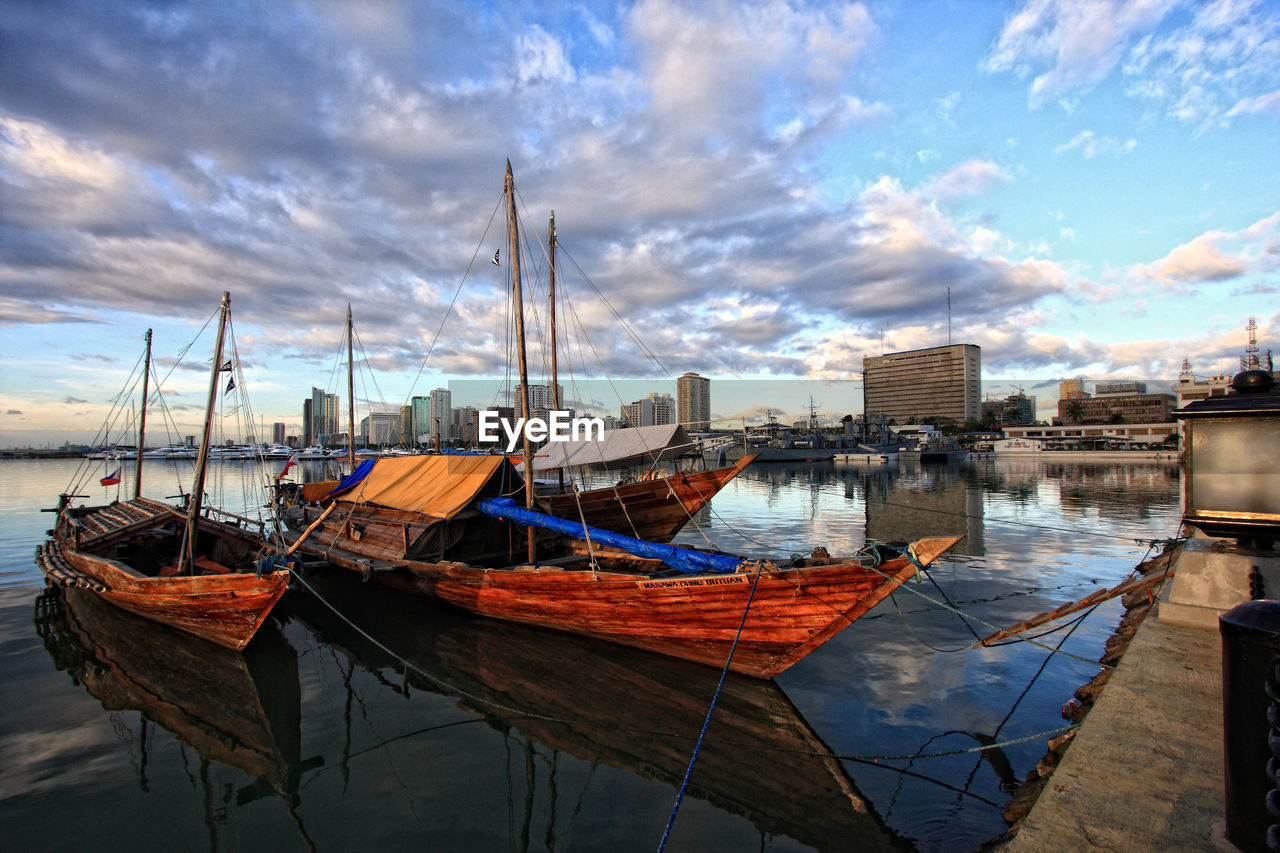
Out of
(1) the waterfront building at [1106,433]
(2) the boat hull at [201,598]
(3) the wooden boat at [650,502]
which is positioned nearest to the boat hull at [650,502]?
(3) the wooden boat at [650,502]

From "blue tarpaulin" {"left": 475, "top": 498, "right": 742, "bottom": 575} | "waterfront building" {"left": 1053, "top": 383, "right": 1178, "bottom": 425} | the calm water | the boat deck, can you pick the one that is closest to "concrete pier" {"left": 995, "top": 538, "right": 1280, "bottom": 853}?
the calm water

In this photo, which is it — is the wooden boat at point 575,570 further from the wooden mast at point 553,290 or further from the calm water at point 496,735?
the wooden mast at point 553,290

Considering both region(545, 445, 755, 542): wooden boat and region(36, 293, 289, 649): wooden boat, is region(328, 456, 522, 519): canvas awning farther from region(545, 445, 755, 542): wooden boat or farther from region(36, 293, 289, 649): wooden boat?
region(36, 293, 289, 649): wooden boat

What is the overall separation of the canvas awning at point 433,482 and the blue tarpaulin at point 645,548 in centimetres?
142

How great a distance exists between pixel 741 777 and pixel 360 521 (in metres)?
13.8

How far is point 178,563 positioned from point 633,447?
1312 centimetres

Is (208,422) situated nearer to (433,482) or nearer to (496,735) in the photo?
(433,482)

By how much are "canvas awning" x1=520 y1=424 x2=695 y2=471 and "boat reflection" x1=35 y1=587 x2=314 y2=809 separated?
10213mm

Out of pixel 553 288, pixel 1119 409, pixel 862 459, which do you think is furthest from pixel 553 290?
pixel 1119 409

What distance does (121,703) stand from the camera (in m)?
9.54

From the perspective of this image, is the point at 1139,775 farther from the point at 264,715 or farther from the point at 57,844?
the point at 264,715

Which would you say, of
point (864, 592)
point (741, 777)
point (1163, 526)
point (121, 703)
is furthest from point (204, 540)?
point (1163, 526)

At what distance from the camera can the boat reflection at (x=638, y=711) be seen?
260 inches

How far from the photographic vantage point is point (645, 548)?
35.6ft
